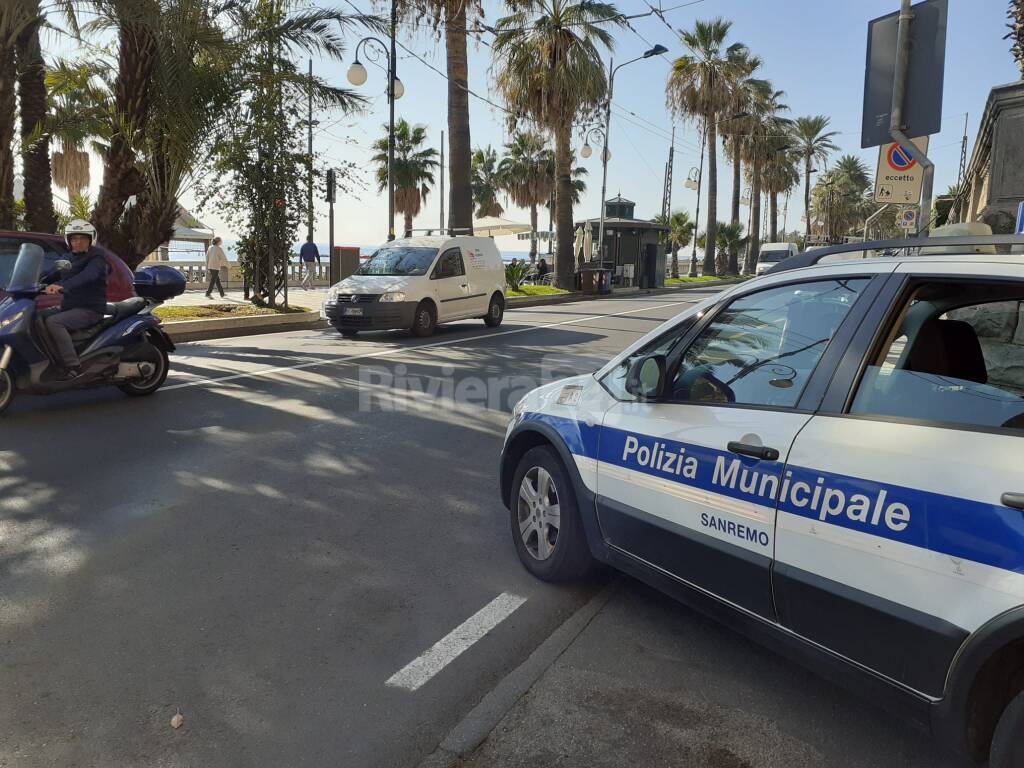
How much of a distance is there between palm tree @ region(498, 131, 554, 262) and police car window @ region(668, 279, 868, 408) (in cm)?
5833

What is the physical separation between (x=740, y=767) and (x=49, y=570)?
325 cm

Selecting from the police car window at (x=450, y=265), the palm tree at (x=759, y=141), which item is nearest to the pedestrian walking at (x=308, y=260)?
the police car window at (x=450, y=265)

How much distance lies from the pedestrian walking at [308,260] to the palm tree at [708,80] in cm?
2455

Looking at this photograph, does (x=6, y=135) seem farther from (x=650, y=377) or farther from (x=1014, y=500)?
(x=1014, y=500)

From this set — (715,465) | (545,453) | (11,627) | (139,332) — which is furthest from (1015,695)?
(139,332)

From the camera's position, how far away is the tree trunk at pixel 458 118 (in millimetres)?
21609

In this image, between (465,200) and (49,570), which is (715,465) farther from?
(465,200)

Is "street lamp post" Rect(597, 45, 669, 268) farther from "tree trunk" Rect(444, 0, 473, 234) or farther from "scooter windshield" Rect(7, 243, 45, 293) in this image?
"scooter windshield" Rect(7, 243, 45, 293)

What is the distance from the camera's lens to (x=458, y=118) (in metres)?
21.9

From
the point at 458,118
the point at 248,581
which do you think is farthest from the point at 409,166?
the point at 248,581

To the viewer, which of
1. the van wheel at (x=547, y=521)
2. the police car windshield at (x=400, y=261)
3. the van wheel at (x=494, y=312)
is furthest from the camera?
the van wheel at (x=494, y=312)

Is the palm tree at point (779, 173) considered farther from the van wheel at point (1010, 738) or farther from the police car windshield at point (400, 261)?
the van wheel at point (1010, 738)

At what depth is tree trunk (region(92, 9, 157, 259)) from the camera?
13.1 meters

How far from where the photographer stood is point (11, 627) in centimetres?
324
